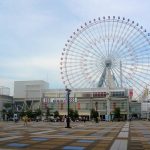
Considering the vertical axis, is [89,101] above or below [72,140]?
above

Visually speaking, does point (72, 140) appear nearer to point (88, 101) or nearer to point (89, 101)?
point (89, 101)

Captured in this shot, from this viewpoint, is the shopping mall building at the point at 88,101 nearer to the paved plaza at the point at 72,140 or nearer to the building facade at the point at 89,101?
the building facade at the point at 89,101

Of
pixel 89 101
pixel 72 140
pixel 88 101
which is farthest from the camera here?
pixel 88 101

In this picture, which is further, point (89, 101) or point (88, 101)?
point (88, 101)

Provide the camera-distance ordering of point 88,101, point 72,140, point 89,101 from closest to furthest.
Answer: point 72,140
point 89,101
point 88,101

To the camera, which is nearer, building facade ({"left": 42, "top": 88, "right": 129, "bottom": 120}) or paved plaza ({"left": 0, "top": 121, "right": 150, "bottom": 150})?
paved plaza ({"left": 0, "top": 121, "right": 150, "bottom": 150})

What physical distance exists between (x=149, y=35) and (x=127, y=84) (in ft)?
49.6

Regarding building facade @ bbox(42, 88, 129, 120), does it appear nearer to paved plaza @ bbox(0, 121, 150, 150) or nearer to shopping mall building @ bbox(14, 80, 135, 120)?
shopping mall building @ bbox(14, 80, 135, 120)

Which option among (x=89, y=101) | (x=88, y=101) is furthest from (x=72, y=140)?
(x=88, y=101)

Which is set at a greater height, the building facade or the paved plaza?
the building facade

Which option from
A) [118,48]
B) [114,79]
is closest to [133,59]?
[118,48]

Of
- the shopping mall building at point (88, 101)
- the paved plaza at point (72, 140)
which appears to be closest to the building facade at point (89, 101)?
the shopping mall building at point (88, 101)

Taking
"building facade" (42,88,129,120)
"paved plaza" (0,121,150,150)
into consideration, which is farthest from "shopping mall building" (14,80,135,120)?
"paved plaza" (0,121,150,150)

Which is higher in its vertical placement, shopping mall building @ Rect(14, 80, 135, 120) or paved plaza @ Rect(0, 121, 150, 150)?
shopping mall building @ Rect(14, 80, 135, 120)
